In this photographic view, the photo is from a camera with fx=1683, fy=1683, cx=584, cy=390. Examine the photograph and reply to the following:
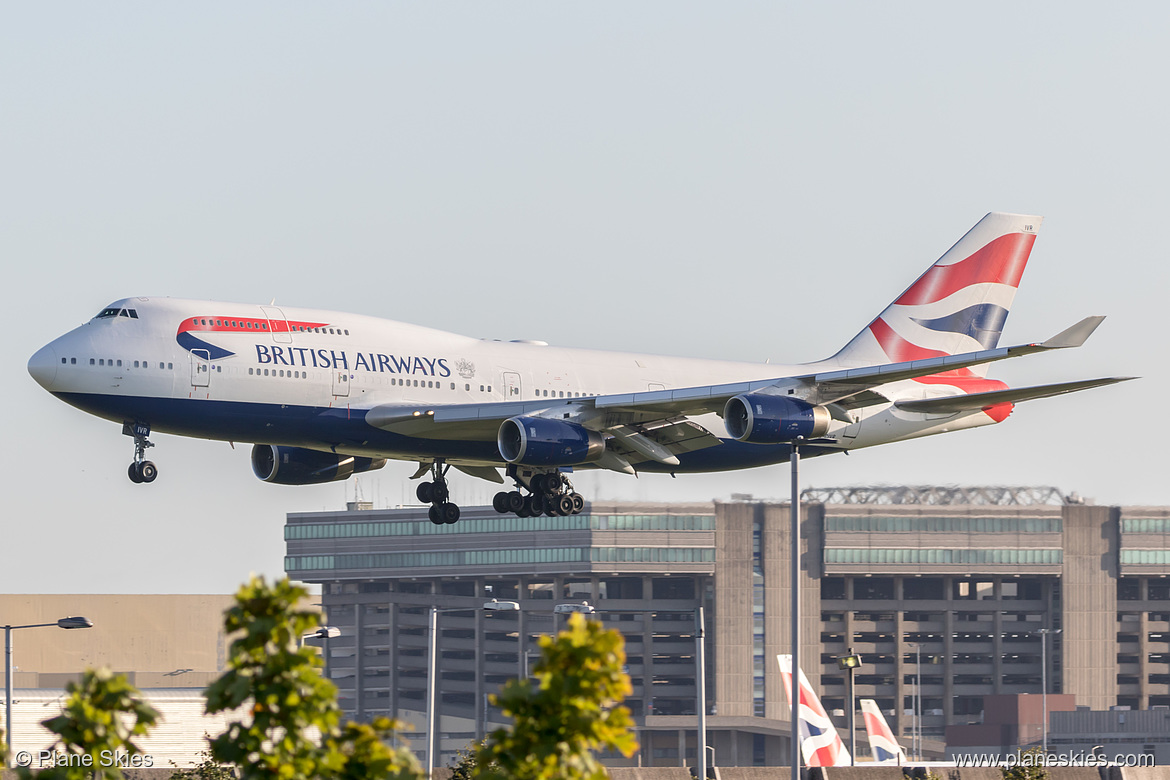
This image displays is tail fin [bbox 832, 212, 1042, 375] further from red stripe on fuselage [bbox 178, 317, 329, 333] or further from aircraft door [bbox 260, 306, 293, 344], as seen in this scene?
aircraft door [bbox 260, 306, 293, 344]

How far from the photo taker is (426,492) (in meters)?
60.7

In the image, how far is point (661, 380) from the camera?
58438 millimetres

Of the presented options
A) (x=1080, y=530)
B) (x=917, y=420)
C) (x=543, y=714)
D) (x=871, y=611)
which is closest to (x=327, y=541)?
(x=871, y=611)

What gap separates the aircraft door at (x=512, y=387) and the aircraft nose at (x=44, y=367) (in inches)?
570

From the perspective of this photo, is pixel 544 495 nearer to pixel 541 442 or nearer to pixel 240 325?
pixel 541 442

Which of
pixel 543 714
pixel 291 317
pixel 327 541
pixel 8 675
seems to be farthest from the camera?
pixel 327 541

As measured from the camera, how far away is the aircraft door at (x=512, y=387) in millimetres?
55031

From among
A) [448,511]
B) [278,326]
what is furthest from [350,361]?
[448,511]

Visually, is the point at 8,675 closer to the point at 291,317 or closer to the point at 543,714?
the point at 291,317

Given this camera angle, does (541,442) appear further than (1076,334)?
Yes

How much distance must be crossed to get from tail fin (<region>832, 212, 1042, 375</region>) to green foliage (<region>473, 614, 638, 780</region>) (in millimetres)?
51664

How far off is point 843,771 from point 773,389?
41.1 ft

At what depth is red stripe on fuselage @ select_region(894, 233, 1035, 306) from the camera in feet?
218

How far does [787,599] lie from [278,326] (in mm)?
123479
